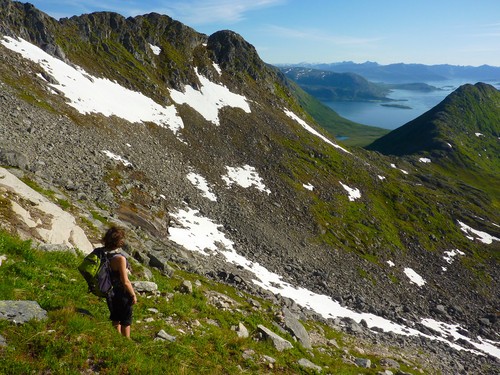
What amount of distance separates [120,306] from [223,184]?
51.5m

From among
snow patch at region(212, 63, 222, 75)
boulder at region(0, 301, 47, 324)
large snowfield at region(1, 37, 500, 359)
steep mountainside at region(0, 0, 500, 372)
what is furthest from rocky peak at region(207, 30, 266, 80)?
boulder at region(0, 301, 47, 324)

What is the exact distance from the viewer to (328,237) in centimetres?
6419

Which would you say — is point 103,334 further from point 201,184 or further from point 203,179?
point 203,179

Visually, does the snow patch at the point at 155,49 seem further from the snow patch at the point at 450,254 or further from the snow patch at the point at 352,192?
the snow patch at the point at 450,254

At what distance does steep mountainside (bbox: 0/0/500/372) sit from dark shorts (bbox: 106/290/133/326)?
829 centimetres

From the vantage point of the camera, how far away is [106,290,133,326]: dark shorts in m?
9.00

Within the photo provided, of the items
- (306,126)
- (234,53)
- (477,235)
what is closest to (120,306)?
(306,126)

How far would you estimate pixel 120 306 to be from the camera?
9.13m

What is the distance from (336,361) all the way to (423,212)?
8262 centimetres

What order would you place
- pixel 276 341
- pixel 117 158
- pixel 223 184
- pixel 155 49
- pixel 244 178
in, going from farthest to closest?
pixel 155 49, pixel 244 178, pixel 223 184, pixel 117 158, pixel 276 341

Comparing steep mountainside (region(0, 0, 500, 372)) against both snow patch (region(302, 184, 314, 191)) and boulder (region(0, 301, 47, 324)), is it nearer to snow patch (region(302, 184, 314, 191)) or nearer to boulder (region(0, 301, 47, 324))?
snow patch (region(302, 184, 314, 191))

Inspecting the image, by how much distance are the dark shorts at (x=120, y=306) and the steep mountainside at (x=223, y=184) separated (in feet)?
27.2

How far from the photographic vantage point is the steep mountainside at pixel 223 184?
36.4 meters

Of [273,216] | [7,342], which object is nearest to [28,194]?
[7,342]
